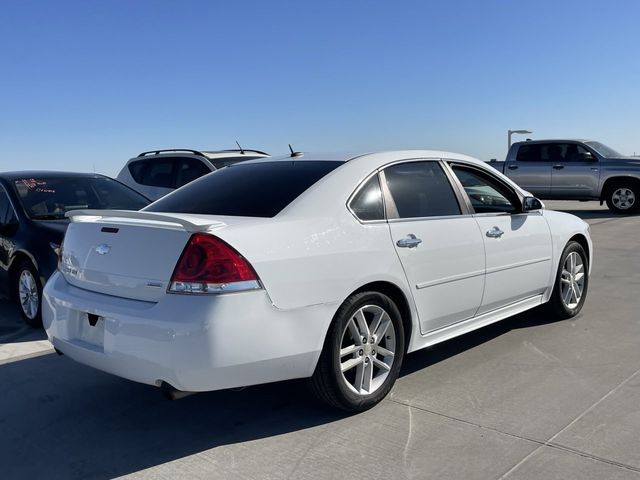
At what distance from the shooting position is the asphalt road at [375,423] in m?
3.14

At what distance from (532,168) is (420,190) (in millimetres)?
12962

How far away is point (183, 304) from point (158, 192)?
744cm

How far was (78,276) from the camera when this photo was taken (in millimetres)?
3750

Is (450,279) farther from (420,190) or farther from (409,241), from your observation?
(420,190)

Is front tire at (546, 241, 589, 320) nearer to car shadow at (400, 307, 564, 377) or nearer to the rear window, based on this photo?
car shadow at (400, 307, 564, 377)

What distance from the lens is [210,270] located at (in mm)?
3150

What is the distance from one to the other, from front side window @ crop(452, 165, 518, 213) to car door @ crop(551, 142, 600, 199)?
11.7m

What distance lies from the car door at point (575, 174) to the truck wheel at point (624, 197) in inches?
15.0

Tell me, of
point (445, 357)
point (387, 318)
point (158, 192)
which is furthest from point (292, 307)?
point (158, 192)

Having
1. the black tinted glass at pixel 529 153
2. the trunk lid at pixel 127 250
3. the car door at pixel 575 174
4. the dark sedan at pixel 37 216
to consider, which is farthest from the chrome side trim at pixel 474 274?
the black tinted glass at pixel 529 153

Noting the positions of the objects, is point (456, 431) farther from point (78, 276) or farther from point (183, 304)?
point (78, 276)

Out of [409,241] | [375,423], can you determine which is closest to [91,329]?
[375,423]

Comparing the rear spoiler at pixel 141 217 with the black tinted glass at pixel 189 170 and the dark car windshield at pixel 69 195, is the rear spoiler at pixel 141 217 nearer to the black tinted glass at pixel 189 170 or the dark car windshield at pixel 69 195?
the dark car windshield at pixel 69 195

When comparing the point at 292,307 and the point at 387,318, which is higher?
the point at 292,307
